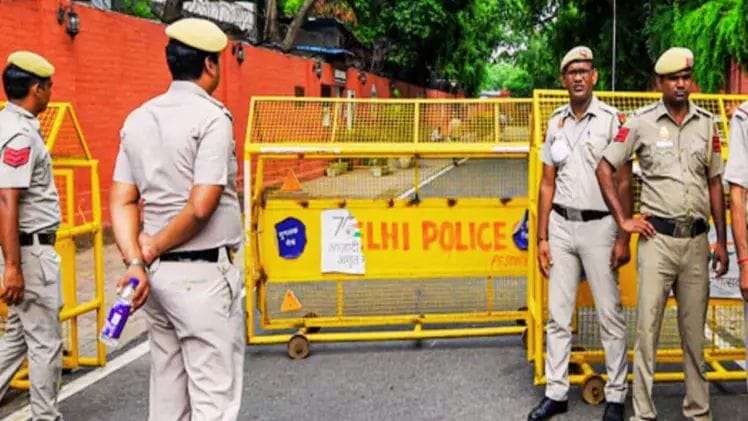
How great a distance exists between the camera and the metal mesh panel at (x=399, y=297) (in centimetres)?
722

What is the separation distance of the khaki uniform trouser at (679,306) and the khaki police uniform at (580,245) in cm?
23

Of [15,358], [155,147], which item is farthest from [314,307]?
[155,147]

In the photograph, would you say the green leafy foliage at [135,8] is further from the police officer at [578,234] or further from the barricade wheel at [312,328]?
the police officer at [578,234]

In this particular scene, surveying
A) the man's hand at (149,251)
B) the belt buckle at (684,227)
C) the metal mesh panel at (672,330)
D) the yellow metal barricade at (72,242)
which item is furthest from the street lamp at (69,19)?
the belt buckle at (684,227)

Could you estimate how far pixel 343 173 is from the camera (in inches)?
284

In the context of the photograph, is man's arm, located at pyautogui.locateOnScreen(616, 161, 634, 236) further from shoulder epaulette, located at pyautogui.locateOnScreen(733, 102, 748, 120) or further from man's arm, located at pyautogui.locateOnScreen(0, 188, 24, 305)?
man's arm, located at pyautogui.locateOnScreen(0, 188, 24, 305)

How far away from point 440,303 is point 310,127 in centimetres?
207

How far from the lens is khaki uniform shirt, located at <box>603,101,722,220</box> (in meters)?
4.60

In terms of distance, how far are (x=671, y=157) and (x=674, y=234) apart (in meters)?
0.40

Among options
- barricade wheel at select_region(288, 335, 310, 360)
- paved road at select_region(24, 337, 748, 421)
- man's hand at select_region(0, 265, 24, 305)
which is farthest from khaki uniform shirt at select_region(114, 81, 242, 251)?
barricade wheel at select_region(288, 335, 310, 360)

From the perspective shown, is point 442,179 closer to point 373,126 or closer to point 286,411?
point 373,126

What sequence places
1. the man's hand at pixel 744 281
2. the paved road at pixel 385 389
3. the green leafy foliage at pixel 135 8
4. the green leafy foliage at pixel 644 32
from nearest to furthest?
the man's hand at pixel 744 281 → the paved road at pixel 385 389 → the green leafy foliage at pixel 644 32 → the green leafy foliage at pixel 135 8

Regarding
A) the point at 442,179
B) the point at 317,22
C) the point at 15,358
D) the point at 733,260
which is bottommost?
the point at 15,358

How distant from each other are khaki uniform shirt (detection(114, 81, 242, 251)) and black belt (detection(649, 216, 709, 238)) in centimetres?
235
